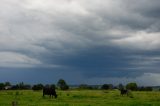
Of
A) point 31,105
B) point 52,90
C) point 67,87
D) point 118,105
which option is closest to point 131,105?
point 118,105

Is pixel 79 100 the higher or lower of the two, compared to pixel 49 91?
lower

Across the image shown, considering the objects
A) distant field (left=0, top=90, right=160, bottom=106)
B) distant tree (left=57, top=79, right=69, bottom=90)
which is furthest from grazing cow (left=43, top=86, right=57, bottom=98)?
distant tree (left=57, top=79, right=69, bottom=90)

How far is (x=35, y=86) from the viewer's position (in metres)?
99.9

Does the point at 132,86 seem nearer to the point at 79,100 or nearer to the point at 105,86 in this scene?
the point at 105,86

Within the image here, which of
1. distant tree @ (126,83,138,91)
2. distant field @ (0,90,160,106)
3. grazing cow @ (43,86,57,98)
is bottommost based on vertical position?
distant field @ (0,90,160,106)

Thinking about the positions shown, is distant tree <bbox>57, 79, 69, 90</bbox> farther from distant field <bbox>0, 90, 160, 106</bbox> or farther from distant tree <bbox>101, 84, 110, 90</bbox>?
distant field <bbox>0, 90, 160, 106</bbox>

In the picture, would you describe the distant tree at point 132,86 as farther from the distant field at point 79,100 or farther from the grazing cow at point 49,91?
the distant field at point 79,100

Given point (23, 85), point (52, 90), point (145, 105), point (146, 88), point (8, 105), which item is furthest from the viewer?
point (23, 85)

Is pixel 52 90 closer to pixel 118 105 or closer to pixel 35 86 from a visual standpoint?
pixel 118 105

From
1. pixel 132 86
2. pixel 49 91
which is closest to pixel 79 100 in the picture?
pixel 49 91

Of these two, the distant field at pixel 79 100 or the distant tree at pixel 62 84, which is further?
the distant tree at pixel 62 84

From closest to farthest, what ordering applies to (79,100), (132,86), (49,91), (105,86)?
(79,100), (49,91), (132,86), (105,86)

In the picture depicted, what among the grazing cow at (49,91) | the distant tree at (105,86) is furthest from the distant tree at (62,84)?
the grazing cow at (49,91)

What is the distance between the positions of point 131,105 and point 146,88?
74.1m
